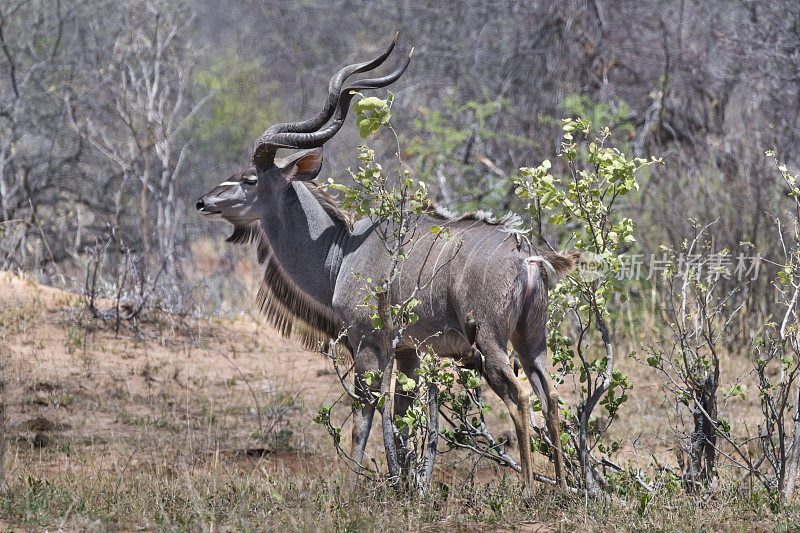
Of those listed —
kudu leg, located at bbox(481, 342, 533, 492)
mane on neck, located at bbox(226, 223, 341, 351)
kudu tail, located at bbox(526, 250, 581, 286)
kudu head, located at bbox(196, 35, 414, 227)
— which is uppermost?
kudu head, located at bbox(196, 35, 414, 227)

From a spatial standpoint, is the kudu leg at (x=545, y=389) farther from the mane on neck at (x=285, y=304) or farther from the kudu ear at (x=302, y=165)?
the kudu ear at (x=302, y=165)

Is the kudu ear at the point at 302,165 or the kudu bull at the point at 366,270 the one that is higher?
the kudu ear at the point at 302,165

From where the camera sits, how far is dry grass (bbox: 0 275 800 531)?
3648 millimetres

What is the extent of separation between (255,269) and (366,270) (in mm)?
7710

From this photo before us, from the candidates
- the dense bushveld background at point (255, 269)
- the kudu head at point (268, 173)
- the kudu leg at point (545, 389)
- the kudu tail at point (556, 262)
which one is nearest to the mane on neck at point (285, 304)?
the kudu head at point (268, 173)

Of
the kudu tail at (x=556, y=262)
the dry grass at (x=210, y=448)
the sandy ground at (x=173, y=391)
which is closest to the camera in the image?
the dry grass at (x=210, y=448)

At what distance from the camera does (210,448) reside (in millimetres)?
5363

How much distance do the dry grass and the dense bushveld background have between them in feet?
0.07

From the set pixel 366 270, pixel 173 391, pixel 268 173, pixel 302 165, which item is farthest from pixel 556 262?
pixel 173 391

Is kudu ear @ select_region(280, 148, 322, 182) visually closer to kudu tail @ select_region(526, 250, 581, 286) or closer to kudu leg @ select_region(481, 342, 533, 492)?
kudu tail @ select_region(526, 250, 581, 286)

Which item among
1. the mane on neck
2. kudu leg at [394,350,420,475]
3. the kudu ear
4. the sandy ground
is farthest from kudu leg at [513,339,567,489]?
the kudu ear

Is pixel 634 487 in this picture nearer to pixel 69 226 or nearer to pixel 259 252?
pixel 259 252

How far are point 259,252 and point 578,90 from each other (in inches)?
206

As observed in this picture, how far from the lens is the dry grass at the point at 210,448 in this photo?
3648 mm
